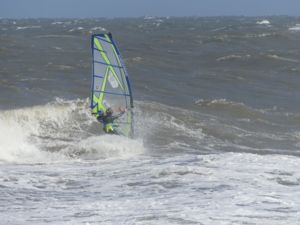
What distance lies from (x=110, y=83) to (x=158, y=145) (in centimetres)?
148

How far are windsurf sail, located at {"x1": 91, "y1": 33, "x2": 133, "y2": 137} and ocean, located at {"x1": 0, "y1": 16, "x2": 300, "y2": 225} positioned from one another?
463 mm

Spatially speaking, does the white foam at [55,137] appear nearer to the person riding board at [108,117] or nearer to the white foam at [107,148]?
the white foam at [107,148]

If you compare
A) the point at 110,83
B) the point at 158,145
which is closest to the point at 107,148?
the point at 110,83

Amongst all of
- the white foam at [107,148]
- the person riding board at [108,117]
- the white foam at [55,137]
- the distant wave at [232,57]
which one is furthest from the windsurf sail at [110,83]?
the distant wave at [232,57]

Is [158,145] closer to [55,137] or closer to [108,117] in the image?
[108,117]

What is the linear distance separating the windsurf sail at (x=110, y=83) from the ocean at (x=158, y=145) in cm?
46

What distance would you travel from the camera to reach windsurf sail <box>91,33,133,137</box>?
10.9 metres

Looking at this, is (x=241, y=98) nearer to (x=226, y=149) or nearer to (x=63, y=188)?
(x=226, y=149)

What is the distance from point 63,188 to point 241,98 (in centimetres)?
1074

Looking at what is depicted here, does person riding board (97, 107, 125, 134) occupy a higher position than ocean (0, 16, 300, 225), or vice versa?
person riding board (97, 107, 125, 134)

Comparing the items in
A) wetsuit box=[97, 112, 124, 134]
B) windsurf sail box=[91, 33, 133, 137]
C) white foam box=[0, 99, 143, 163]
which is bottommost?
white foam box=[0, 99, 143, 163]

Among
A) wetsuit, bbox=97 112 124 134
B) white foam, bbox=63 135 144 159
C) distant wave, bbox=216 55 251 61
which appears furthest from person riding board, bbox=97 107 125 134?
distant wave, bbox=216 55 251 61

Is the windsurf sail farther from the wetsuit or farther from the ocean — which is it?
the ocean

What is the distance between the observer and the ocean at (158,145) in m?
6.55
